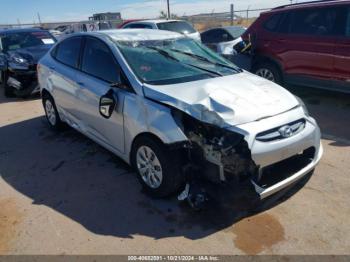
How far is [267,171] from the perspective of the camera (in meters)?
3.38

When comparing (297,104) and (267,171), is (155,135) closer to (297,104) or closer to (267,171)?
(267,171)

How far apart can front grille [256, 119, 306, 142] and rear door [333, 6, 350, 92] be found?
319 cm

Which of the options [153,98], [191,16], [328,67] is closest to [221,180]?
[153,98]

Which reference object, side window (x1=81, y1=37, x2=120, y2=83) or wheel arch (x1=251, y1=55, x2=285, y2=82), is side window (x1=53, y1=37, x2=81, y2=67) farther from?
wheel arch (x1=251, y1=55, x2=285, y2=82)

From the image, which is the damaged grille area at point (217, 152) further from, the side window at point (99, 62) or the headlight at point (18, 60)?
the headlight at point (18, 60)

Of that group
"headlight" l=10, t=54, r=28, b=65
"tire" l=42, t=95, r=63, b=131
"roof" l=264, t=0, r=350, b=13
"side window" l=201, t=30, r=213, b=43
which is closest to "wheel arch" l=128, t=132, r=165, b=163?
"tire" l=42, t=95, r=63, b=131

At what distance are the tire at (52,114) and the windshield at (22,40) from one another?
4435 mm

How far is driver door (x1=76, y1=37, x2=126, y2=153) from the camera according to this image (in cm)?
395

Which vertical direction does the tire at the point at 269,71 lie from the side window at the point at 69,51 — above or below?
below

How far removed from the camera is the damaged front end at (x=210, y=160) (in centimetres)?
309

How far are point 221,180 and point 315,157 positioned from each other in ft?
3.73

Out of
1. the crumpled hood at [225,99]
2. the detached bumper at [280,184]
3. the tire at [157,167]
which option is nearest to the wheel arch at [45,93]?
the tire at [157,167]

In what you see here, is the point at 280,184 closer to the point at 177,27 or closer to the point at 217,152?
the point at 217,152

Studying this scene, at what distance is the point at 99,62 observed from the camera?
4.40 metres
